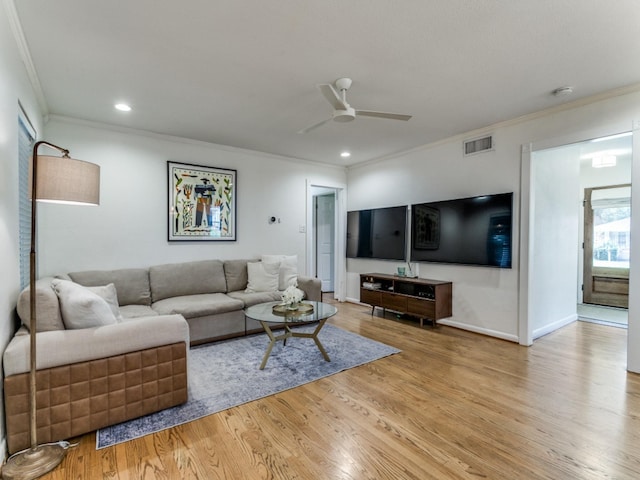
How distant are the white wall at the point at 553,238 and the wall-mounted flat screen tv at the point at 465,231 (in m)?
0.32

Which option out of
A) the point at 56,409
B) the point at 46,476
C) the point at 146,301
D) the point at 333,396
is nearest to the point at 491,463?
the point at 333,396

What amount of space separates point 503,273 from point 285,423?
10.2 ft

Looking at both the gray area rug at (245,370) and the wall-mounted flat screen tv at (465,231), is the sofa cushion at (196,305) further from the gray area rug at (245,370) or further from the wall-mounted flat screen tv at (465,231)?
the wall-mounted flat screen tv at (465,231)

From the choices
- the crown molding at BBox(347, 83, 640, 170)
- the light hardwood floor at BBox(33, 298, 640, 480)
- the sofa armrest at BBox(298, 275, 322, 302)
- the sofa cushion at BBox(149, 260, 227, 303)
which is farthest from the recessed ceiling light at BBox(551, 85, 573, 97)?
the sofa cushion at BBox(149, 260, 227, 303)

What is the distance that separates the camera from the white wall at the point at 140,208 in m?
3.63

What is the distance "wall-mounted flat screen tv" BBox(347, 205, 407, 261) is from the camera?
504cm

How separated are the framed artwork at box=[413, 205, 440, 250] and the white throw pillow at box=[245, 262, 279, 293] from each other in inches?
85.0

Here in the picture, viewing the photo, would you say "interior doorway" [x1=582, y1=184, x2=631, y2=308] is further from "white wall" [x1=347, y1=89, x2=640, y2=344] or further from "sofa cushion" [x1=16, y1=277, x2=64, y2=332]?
"sofa cushion" [x1=16, y1=277, x2=64, y2=332]

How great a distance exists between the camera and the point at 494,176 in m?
3.94

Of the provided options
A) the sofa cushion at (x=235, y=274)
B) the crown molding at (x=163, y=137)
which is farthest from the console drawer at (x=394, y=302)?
the crown molding at (x=163, y=137)

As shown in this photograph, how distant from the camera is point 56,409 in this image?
1.85 m

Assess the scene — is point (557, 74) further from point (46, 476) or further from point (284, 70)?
point (46, 476)

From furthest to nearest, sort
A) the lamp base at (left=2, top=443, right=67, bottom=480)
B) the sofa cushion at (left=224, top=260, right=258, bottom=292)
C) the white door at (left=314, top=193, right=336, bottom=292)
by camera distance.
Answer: the white door at (left=314, top=193, right=336, bottom=292) → the sofa cushion at (left=224, top=260, right=258, bottom=292) → the lamp base at (left=2, top=443, right=67, bottom=480)

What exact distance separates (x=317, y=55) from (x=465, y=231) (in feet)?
9.56
